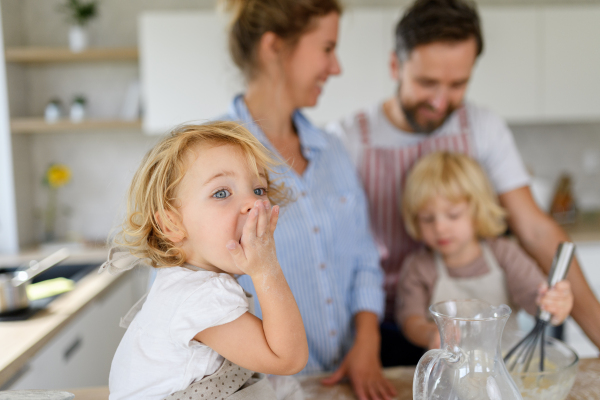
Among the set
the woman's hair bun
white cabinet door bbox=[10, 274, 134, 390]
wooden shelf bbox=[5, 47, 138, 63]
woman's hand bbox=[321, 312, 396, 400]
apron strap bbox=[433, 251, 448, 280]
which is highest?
wooden shelf bbox=[5, 47, 138, 63]

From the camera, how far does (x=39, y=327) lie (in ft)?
4.30

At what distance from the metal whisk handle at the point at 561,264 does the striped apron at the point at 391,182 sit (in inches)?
25.7

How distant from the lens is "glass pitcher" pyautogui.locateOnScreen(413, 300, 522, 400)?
0.51 m

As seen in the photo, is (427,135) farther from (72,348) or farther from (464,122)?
(72,348)

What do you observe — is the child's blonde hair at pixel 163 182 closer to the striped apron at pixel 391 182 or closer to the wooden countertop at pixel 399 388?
the wooden countertop at pixel 399 388

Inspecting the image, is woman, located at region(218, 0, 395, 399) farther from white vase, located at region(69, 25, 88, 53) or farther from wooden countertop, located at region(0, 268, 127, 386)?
white vase, located at region(69, 25, 88, 53)

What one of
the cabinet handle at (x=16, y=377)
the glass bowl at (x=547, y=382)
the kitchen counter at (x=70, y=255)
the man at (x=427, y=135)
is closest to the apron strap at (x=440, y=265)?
the man at (x=427, y=135)

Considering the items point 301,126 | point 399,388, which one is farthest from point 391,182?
point 399,388

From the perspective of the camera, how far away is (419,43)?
4.05 ft

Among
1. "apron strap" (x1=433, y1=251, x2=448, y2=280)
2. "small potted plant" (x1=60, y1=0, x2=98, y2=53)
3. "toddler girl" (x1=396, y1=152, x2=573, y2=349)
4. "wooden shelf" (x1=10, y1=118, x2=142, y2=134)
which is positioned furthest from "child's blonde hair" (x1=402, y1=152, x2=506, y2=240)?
"small potted plant" (x1=60, y1=0, x2=98, y2=53)

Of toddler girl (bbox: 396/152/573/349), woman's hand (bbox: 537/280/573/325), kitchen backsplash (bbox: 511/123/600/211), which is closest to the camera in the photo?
woman's hand (bbox: 537/280/573/325)

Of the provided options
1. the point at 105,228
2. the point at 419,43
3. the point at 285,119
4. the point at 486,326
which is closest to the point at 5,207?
the point at 105,228

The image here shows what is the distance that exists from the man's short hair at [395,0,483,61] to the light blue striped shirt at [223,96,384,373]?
0.34m

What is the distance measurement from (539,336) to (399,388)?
23cm
